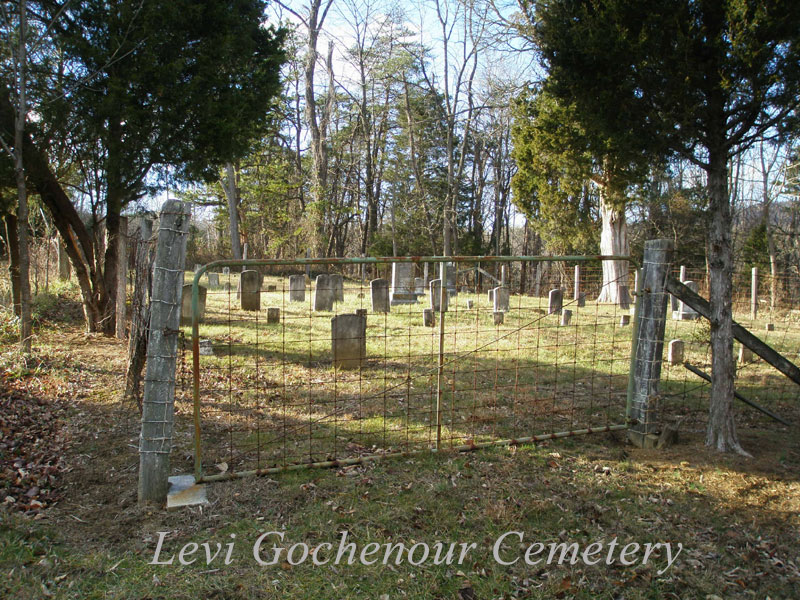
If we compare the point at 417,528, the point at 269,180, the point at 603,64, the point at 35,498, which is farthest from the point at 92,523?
the point at 269,180

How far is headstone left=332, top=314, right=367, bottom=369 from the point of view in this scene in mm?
7440

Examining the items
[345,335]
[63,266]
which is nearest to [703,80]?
[345,335]

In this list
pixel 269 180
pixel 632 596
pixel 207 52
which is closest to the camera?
pixel 632 596

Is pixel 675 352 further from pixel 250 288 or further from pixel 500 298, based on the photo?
pixel 250 288

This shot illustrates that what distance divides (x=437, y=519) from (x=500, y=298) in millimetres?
9865

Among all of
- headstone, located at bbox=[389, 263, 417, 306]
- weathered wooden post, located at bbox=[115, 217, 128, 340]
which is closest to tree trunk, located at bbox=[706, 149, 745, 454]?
weathered wooden post, located at bbox=[115, 217, 128, 340]

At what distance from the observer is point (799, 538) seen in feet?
10.8

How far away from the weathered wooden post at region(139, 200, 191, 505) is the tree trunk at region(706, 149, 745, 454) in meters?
4.33

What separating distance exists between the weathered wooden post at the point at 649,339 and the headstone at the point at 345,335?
150 inches

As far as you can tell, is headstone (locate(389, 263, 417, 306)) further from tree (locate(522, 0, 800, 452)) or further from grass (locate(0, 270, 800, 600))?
tree (locate(522, 0, 800, 452))

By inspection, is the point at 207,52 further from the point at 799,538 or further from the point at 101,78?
the point at 799,538

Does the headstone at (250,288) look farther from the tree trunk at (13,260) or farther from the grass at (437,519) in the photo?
the grass at (437,519)

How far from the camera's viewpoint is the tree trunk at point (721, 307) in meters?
4.36

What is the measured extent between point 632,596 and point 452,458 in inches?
72.8
